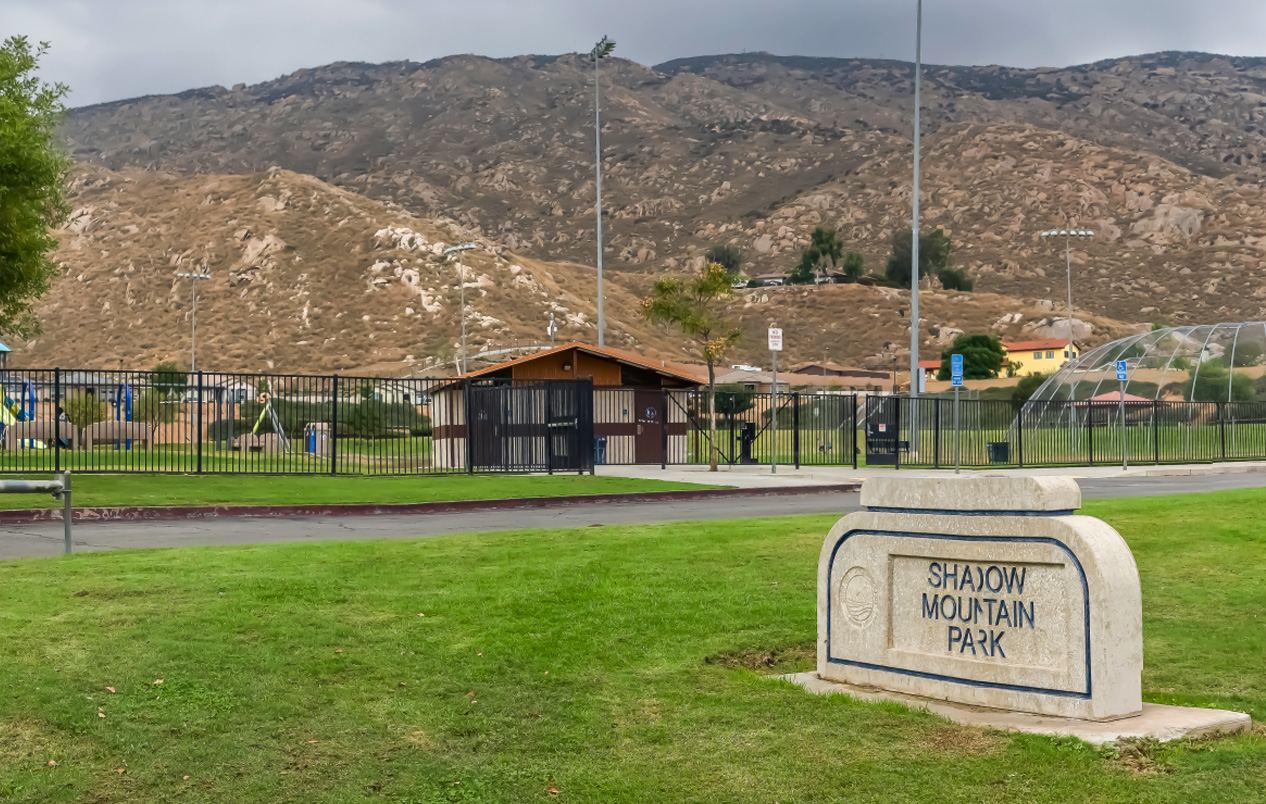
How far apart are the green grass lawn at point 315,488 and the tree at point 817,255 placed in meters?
101

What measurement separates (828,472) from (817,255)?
328ft

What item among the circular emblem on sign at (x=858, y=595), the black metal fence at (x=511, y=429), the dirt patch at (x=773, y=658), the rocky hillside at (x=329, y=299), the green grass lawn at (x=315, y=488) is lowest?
the dirt patch at (x=773, y=658)

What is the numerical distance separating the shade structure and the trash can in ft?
36.7

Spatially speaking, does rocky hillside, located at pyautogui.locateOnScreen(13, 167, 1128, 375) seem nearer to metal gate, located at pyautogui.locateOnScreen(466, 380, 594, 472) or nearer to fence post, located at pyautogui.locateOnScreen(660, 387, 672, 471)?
fence post, located at pyautogui.locateOnScreen(660, 387, 672, 471)

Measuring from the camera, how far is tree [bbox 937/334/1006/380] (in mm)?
97625

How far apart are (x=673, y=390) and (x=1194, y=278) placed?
3797 inches

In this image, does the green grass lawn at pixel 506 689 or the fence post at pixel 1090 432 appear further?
the fence post at pixel 1090 432

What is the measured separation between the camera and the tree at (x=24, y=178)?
77.0 ft

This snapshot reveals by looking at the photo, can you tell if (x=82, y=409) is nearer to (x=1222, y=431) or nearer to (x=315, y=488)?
(x=315, y=488)

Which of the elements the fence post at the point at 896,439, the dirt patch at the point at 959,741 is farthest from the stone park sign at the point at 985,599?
the fence post at the point at 896,439

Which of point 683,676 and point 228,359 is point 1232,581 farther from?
point 228,359

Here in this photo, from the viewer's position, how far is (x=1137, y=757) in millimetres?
5664

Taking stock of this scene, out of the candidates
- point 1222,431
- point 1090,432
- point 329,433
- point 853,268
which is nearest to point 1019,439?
point 1090,432

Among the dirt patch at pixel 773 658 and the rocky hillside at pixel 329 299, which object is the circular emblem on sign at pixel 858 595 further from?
the rocky hillside at pixel 329 299
